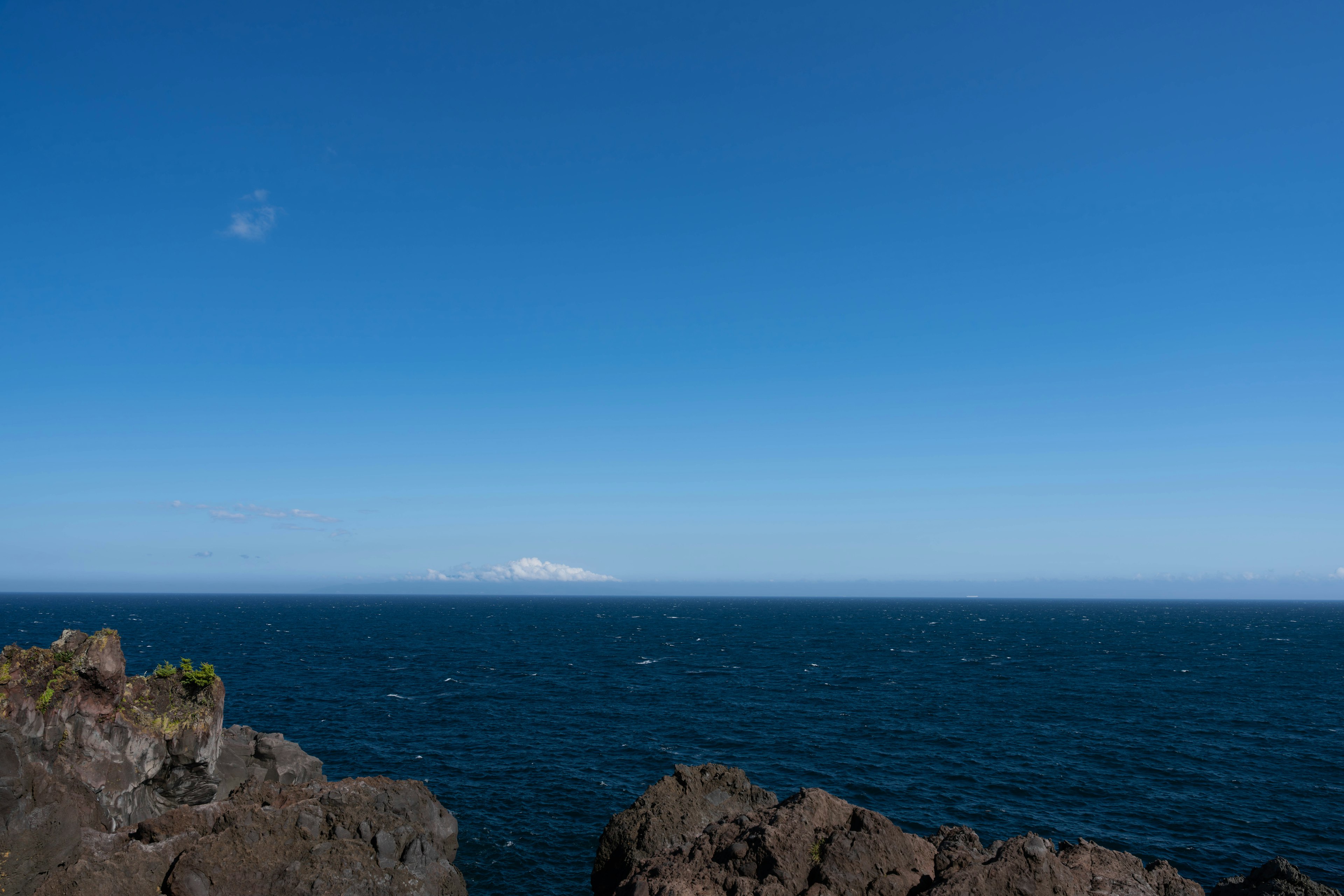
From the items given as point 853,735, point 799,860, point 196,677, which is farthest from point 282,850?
point 853,735

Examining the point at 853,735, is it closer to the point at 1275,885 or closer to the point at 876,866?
the point at 1275,885

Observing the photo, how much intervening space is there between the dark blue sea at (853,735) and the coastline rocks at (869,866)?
18701mm

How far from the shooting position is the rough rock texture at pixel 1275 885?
79.1 feet

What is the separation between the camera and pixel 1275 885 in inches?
969

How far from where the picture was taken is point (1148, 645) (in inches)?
6093

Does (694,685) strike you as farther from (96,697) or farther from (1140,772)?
(96,697)

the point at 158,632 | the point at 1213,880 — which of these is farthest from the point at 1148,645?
the point at 158,632

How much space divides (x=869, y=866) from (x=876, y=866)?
0.26 metres

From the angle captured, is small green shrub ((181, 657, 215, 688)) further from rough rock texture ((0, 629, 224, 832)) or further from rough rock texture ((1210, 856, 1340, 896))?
rough rock texture ((1210, 856, 1340, 896))

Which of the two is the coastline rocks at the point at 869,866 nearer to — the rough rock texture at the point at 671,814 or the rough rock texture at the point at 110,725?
the rough rock texture at the point at 671,814

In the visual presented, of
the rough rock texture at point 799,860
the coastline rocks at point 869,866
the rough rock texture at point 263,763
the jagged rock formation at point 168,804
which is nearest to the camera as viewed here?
the coastline rocks at point 869,866

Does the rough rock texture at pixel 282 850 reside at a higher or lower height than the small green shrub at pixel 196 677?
lower

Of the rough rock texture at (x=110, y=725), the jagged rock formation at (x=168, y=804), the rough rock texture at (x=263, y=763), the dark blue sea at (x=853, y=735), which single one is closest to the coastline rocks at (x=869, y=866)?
the jagged rock formation at (x=168, y=804)

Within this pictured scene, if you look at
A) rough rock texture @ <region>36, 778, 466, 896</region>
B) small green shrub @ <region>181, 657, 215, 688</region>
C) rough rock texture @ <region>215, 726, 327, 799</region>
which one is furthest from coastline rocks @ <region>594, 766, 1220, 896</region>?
small green shrub @ <region>181, 657, 215, 688</region>
